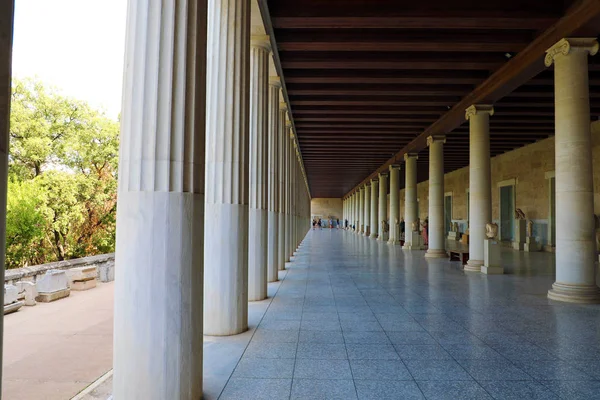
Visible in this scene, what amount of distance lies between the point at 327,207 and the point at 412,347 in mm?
90012

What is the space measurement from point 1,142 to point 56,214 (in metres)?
30.2

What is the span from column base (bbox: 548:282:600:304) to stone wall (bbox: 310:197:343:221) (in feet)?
281

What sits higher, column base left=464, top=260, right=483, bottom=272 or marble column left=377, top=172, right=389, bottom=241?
marble column left=377, top=172, right=389, bottom=241

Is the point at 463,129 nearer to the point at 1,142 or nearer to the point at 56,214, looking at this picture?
the point at 1,142

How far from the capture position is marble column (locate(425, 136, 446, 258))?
2056 centimetres

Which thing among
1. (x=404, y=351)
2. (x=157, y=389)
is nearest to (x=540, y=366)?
(x=404, y=351)

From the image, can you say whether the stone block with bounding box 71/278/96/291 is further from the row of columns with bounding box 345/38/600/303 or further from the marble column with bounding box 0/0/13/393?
the marble column with bounding box 0/0/13/393

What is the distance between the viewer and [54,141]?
1142 inches

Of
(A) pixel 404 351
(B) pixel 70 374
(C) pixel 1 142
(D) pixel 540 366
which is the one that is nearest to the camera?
(C) pixel 1 142

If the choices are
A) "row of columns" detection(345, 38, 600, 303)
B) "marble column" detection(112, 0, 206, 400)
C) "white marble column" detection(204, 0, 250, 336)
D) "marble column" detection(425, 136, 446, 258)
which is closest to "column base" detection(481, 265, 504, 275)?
"row of columns" detection(345, 38, 600, 303)

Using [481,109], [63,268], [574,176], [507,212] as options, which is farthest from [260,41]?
[507,212]

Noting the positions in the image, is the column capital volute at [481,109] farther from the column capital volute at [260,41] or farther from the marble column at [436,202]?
the column capital volute at [260,41]

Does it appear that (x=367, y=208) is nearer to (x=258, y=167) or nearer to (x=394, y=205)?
(x=394, y=205)

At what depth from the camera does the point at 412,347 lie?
19.8ft
